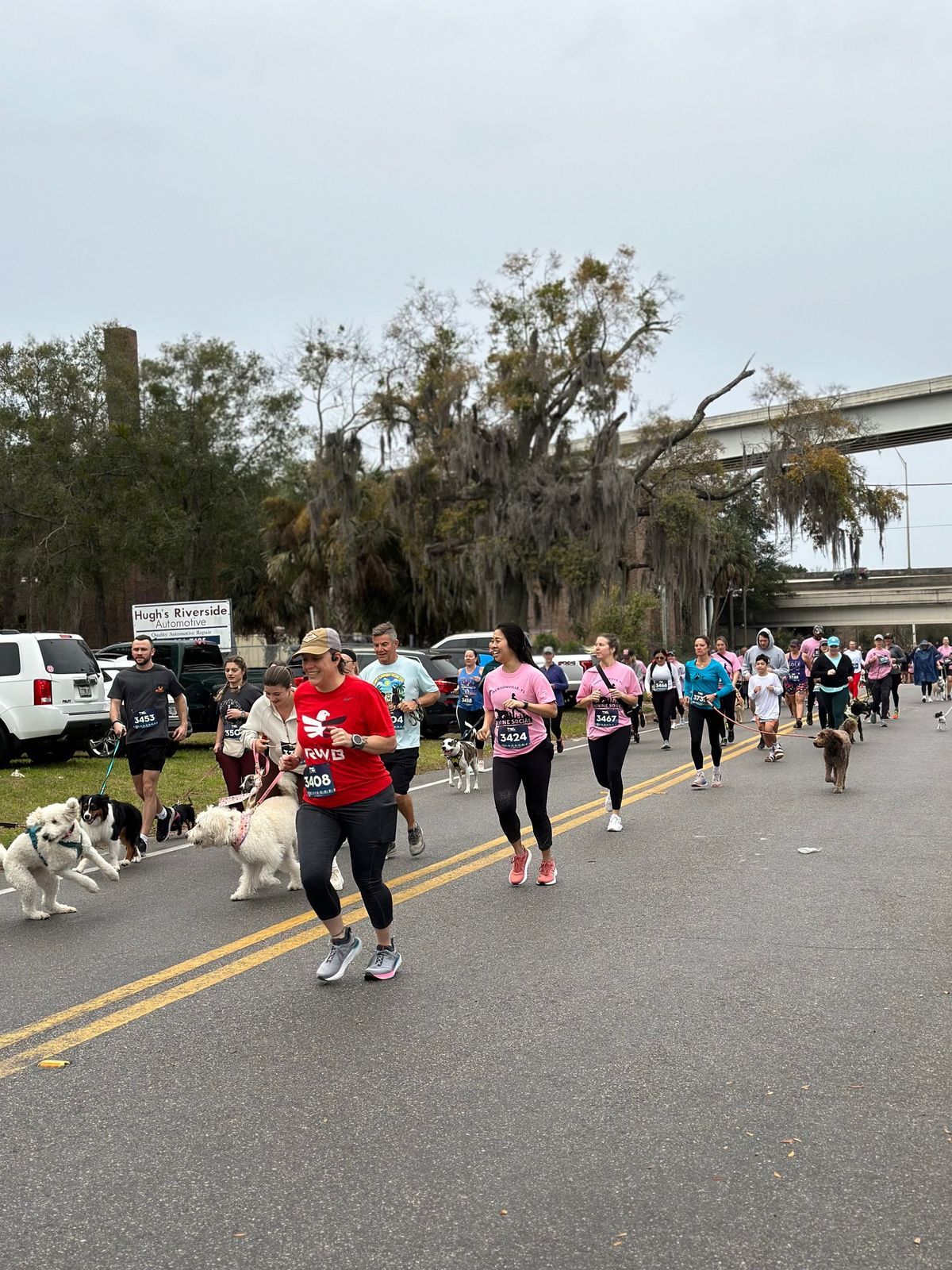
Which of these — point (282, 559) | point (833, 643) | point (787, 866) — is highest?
point (282, 559)

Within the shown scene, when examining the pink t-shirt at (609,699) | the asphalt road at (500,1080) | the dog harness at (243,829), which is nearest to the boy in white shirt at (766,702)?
the pink t-shirt at (609,699)

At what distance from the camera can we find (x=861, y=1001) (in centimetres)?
584

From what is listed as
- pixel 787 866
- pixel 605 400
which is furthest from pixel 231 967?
pixel 605 400

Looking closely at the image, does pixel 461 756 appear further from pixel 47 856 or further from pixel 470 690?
pixel 47 856

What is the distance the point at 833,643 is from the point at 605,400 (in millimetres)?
21218

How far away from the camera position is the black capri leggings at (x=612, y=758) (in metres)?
11.4

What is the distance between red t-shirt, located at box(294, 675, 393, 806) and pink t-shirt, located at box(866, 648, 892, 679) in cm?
2283

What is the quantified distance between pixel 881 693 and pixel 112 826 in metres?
20.7

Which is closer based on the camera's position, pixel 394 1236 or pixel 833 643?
pixel 394 1236

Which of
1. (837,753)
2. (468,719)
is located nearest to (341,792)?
(837,753)

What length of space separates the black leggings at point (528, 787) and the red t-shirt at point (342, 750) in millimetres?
2610

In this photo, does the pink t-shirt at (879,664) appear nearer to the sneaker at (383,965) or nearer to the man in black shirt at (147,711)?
the man in black shirt at (147,711)

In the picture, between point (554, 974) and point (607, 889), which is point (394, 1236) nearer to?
point (554, 974)

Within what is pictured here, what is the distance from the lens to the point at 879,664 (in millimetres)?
27641
